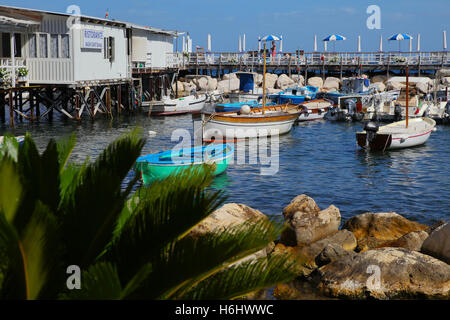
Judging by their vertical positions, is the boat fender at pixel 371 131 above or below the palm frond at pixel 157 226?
below

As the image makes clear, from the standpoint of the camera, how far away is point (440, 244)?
41.9ft

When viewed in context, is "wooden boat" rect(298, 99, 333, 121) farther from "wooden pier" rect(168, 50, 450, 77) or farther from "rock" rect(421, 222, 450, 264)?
"rock" rect(421, 222, 450, 264)

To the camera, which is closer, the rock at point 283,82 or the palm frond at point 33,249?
the palm frond at point 33,249

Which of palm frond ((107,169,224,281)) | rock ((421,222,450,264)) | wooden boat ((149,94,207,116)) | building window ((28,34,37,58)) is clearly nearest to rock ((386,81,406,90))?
wooden boat ((149,94,207,116))

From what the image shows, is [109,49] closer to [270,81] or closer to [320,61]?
[270,81]

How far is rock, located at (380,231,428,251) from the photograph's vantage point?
13.9 metres

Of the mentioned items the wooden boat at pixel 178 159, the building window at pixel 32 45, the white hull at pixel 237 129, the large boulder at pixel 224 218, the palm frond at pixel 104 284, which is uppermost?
the building window at pixel 32 45

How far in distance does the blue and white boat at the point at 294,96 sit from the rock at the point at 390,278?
119 ft

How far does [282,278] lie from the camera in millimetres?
5516

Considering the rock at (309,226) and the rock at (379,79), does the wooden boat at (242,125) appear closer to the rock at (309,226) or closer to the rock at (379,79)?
the rock at (309,226)

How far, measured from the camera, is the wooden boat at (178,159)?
Result: 2123cm

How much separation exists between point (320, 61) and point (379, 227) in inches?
2077

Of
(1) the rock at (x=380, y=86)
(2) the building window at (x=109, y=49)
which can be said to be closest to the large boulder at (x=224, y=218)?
(2) the building window at (x=109, y=49)

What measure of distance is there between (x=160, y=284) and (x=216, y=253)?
22.2 inches
